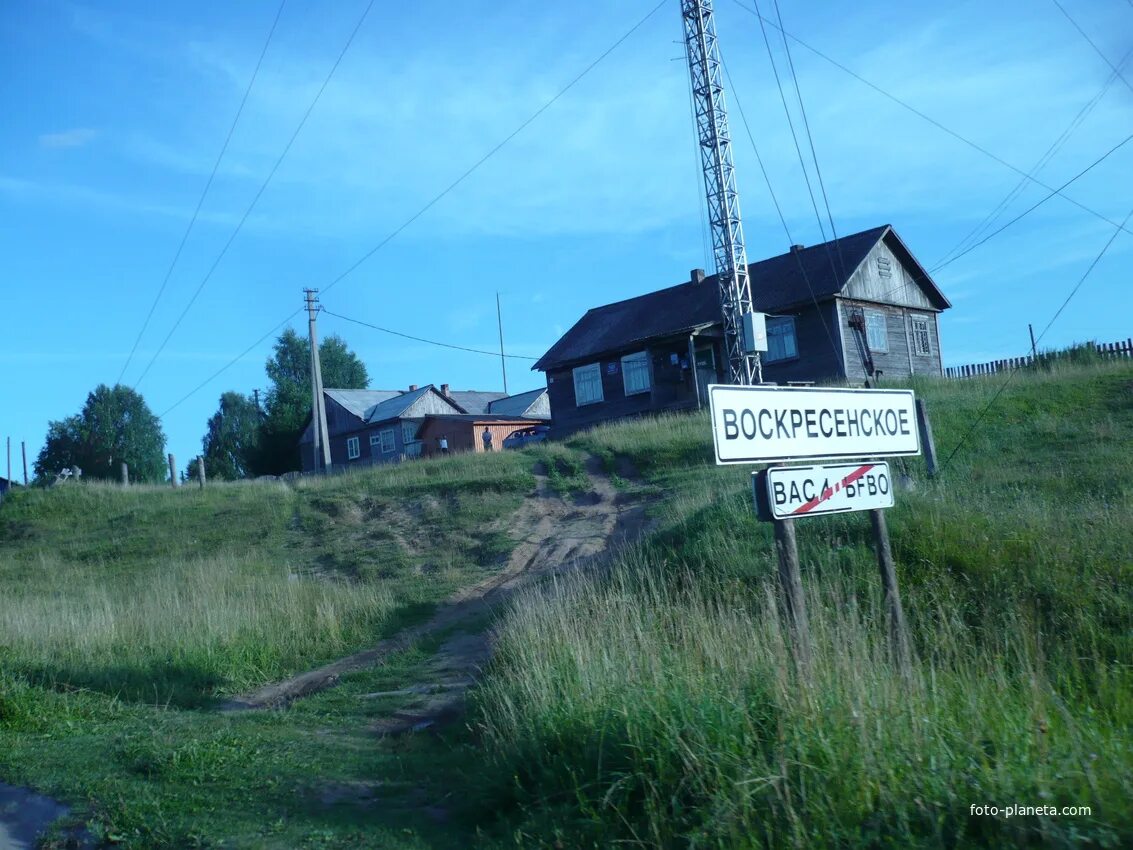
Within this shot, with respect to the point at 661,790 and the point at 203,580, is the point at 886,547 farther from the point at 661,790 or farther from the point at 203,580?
the point at 203,580

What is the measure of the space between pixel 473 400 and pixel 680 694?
59.6m

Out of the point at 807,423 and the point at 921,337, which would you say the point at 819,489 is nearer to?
the point at 807,423

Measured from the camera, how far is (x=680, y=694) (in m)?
5.32

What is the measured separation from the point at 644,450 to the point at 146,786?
1783cm

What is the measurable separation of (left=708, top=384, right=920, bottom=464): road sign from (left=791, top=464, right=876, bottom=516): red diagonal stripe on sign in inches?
4.6

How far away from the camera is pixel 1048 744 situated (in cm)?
434

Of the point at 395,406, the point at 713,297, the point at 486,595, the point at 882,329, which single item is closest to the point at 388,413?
the point at 395,406

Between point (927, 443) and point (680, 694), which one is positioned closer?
point (680, 694)

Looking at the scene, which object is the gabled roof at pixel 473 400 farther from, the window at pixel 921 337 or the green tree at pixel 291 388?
the window at pixel 921 337

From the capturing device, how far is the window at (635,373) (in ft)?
118

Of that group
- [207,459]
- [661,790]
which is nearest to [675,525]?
[661,790]

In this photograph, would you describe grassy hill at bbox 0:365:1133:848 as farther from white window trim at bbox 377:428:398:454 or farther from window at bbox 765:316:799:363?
white window trim at bbox 377:428:398:454

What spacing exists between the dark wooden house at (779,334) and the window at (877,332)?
3cm

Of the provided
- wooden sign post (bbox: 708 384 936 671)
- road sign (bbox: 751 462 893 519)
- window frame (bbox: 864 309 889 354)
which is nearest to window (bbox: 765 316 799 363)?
window frame (bbox: 864 309 889 354)
